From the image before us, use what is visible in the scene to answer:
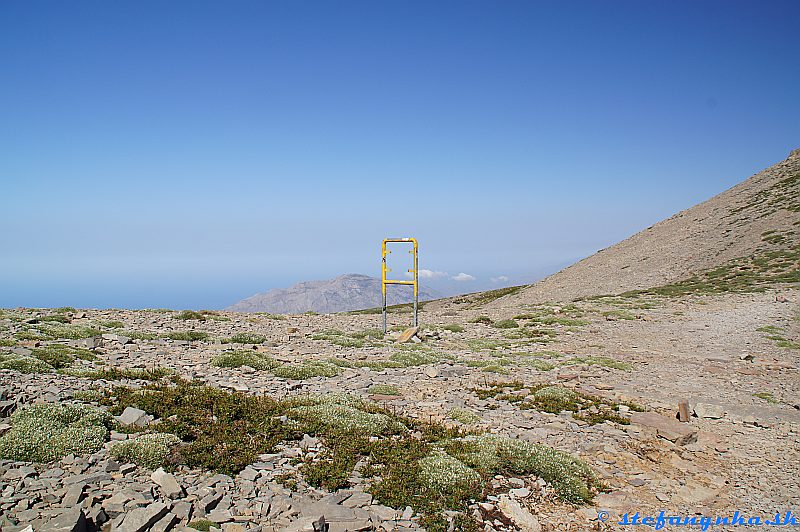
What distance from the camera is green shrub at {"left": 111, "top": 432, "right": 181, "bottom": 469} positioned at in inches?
311

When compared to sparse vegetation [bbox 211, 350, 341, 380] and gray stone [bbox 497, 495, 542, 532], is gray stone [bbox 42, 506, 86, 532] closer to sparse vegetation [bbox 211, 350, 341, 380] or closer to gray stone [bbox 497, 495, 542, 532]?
gray stone [bbox 497, 495, 542, 532]

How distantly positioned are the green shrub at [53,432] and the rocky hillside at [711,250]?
3845 cm

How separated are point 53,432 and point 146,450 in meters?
1.71

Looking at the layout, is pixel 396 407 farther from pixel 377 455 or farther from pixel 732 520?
pixel 732 520

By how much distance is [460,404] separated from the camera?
12.2m

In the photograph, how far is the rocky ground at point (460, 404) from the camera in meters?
7.03

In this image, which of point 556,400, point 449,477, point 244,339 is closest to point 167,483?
point 449,477

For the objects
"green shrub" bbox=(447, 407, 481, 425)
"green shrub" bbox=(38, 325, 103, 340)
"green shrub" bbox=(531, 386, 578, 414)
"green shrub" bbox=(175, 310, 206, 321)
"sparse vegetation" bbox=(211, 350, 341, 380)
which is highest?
"green shrub" bbox=(175, 310, 206, 321)

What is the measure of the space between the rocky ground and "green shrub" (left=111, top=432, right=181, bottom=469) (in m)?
0.17

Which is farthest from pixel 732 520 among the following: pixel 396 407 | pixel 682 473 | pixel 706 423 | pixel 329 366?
pixel 329 366

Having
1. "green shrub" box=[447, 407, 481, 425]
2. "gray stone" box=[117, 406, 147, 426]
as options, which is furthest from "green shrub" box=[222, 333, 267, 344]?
"green shrub" box=[447, 407, 481, 425]

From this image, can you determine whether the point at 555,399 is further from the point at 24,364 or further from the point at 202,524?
the point at 24,364

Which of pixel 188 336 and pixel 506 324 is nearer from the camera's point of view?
pixel 188 336

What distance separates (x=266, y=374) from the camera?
14.2 metres
